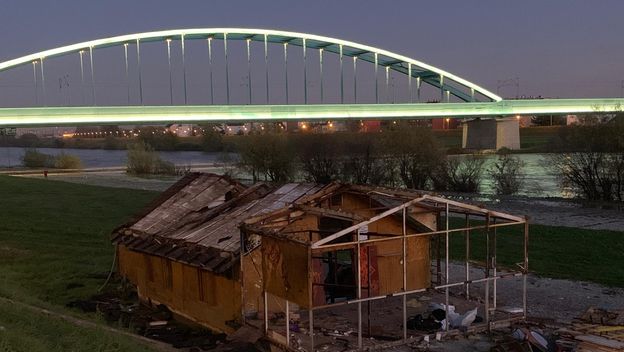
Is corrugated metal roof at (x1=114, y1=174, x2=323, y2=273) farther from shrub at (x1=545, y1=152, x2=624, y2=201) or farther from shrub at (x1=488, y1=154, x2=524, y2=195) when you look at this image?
shrub at (x1=488, y1=154, x2=524, y2=195)

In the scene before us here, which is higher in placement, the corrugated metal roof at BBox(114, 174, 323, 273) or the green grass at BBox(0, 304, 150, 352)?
the corrugated metal roof at BBox(114, 174, 323, 273)

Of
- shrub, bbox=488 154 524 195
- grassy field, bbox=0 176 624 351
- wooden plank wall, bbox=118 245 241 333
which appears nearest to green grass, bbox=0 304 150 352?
grassy field, bbox=0 176 624 351

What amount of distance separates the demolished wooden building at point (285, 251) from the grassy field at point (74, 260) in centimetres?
191

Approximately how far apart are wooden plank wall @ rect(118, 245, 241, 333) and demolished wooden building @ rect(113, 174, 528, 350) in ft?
0.07

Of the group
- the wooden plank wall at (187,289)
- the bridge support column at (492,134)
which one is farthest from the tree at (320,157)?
the bridge support column at (492,134)

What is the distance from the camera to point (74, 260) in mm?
17453

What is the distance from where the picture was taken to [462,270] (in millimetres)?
15734

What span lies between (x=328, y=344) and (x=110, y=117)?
51.5m

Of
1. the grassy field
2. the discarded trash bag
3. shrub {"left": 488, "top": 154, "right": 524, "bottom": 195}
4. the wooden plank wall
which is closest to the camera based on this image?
the grassy field

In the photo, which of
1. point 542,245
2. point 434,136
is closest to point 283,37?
point 434,136

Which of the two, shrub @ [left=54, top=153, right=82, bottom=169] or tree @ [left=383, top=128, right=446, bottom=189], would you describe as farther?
shrub @ [left=54, top=153, right=82, bottom=169]

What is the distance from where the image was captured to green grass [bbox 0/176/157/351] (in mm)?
8555

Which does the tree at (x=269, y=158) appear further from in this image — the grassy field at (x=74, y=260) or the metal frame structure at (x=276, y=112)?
the grassy field at (x=74, y=260)

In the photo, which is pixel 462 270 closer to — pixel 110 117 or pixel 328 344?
pixel 328 344
